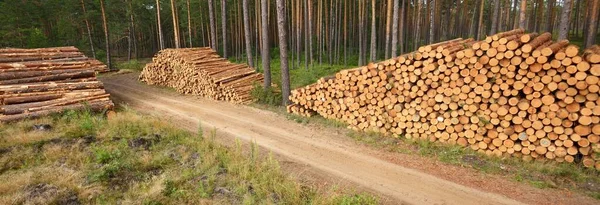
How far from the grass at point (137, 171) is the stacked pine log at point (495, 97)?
12.6 ft

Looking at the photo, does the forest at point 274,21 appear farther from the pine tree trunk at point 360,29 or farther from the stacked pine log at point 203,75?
the stacked pine log at point 203,75

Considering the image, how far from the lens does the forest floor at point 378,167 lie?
19.1 ft

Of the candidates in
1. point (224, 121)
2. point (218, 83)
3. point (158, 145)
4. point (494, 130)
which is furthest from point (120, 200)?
point (218, 83)

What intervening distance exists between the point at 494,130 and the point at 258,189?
5857mm

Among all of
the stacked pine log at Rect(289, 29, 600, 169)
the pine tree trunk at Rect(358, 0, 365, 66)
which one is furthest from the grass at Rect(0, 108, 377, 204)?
the pine tree trunk at Rect(358, 0, 365, 66)

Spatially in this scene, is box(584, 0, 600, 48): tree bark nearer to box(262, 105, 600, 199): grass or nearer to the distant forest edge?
the distant forest edge

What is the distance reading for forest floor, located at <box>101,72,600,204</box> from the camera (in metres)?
5.82

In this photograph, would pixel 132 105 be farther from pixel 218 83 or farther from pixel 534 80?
pixel 534 80

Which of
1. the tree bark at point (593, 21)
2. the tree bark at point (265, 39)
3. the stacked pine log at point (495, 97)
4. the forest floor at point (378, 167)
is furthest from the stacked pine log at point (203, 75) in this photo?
the tree bark at point (593, 21)

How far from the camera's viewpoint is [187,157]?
726 cm

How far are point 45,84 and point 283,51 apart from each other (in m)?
9.19

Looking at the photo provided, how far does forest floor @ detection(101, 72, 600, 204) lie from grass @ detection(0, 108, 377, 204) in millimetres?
774

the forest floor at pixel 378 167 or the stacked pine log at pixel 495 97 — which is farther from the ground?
the stacked pine log at pixel 495 97

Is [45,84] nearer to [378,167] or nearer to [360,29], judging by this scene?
[378,167]
